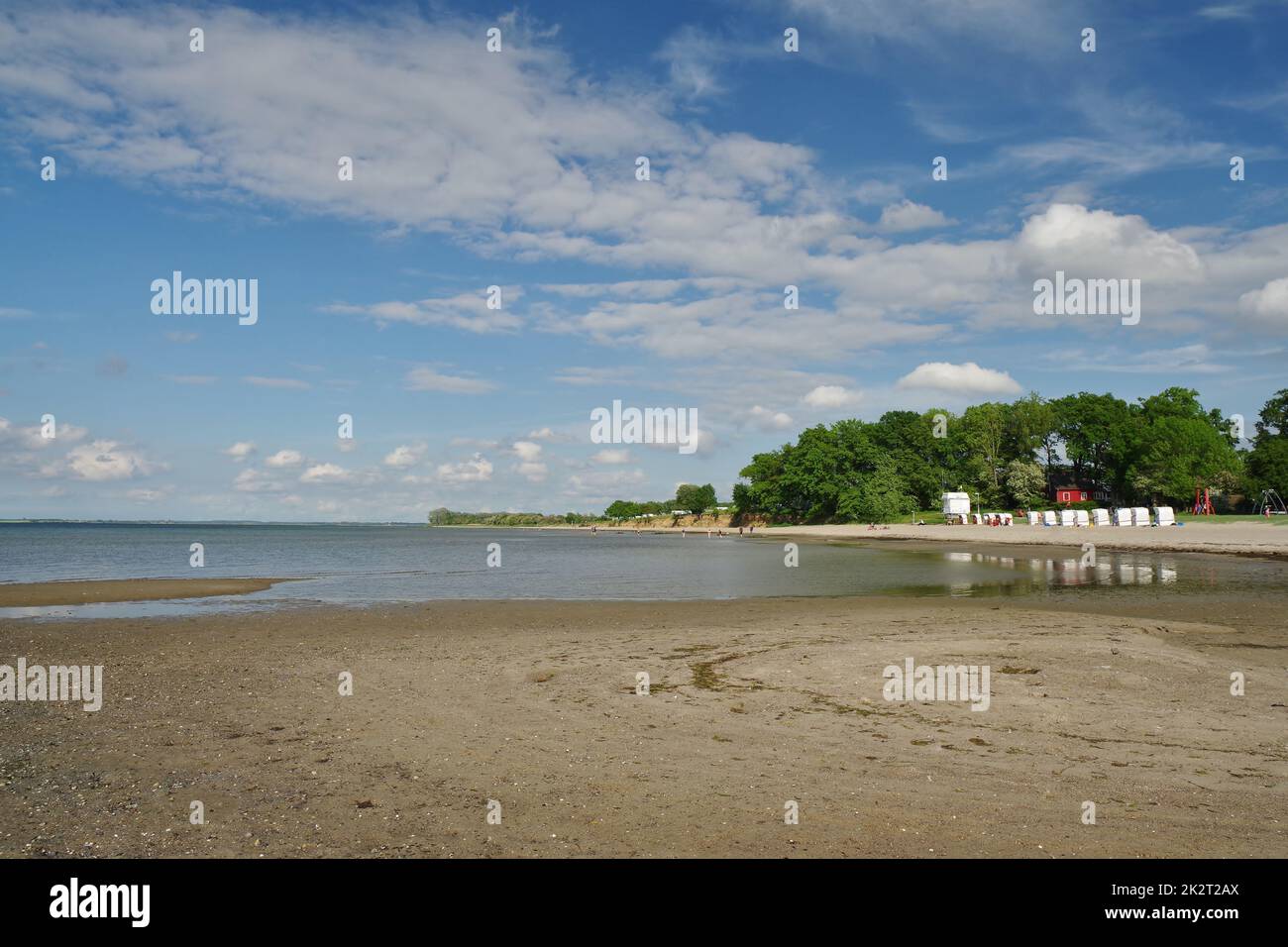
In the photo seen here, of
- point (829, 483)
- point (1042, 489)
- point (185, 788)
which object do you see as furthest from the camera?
point (829, 483)

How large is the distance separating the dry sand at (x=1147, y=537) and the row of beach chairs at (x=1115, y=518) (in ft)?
23.5

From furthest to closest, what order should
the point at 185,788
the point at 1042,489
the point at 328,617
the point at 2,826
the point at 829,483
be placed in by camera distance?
the point at 829,483
the point at 1042,489
the point at 328,617
the point at 185,788
the point at 2,826

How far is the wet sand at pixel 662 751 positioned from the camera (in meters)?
6.85

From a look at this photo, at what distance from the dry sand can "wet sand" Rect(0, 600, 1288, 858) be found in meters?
39.8

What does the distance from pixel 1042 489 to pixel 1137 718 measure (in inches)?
5150

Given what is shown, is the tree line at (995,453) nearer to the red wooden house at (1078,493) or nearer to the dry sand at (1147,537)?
the red wooden house at (1078,493)

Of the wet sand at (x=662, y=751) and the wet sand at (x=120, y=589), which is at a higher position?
the wet sand at (x=662, y=751)
